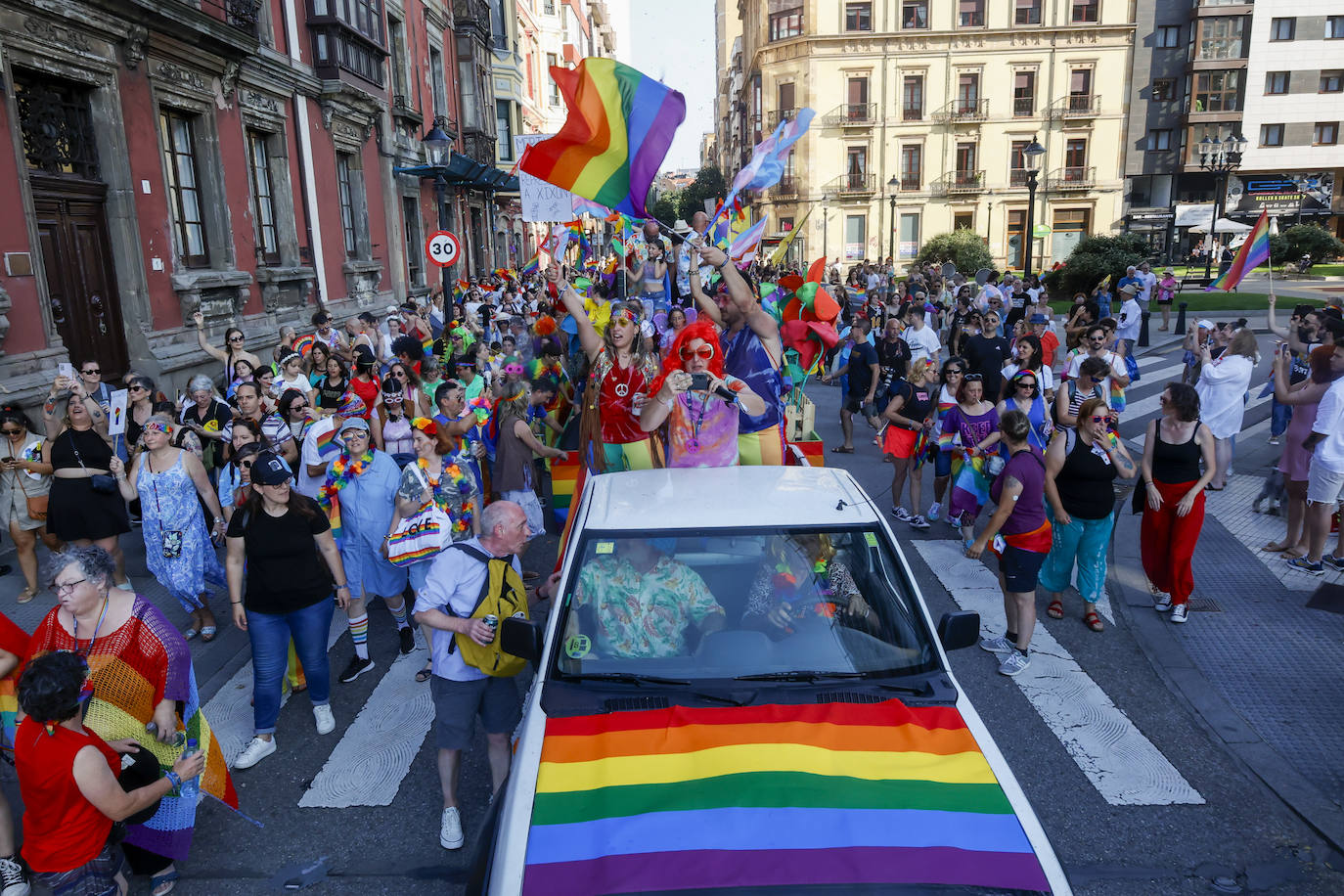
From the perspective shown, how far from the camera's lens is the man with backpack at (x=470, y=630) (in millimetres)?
3986

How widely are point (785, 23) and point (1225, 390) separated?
4624 cm

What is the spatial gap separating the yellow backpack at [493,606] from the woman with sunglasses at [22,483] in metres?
4.73

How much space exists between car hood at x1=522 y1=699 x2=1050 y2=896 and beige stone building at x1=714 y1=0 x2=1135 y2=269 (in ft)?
149

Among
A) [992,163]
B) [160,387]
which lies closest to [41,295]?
[160,387]

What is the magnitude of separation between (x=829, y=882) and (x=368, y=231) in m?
20.9

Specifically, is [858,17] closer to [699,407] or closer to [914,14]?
[914,14]

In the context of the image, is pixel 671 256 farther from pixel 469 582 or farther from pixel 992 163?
→ pixel 992 163

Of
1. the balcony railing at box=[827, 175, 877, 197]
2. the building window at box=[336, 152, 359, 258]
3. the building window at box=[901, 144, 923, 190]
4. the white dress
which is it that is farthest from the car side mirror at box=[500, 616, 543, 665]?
A: the building window at box=[901, 144, 923, 190]

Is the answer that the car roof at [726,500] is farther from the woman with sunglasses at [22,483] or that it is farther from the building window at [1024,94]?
the building window at [1024,94]

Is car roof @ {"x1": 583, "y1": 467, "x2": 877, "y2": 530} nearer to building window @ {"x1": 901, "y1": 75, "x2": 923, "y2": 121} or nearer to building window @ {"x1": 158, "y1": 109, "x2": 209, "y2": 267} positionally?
building window @ {"x1": 158, "y1": 109, "x2": 209, "y2": 267}

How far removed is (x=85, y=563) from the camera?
3797 millimetres

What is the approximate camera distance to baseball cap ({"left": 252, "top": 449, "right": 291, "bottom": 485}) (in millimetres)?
4773

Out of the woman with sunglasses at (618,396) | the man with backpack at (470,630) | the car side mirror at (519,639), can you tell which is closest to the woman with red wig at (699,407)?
the woman with sunglasses at (618,396)

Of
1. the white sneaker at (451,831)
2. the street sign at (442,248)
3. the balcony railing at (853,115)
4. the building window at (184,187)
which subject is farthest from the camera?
the balcony railing at (853,115)
